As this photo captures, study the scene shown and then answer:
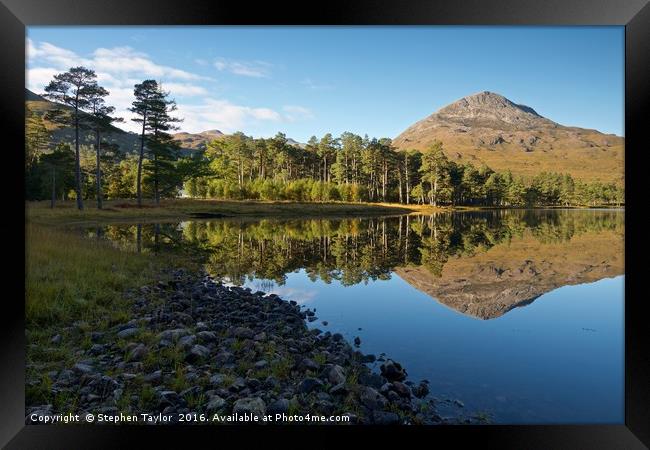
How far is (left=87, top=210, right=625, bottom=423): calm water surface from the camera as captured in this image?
490 centimetres

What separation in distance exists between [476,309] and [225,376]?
21.0 ft

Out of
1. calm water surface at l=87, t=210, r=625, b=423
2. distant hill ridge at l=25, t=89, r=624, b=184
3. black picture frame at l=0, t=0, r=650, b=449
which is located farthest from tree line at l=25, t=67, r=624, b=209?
black picture frame at l=0, t=0, r=650, b=449

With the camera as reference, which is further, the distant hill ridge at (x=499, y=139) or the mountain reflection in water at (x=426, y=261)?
the distant hill ridge at (x=499, y=139)

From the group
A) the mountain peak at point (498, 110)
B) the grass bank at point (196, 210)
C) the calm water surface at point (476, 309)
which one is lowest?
the calm water surface at point (476, 309)

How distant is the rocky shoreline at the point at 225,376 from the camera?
3754mm

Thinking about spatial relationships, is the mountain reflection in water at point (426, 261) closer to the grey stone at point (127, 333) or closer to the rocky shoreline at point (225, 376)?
the rocky shoreline at point (225, 376)

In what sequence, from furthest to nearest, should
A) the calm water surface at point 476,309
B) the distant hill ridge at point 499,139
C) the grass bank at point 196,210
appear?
1. the distant hill ridge at point 499,139
2. the grass bank at point 196,210
3. the calm water surface at point 476,309

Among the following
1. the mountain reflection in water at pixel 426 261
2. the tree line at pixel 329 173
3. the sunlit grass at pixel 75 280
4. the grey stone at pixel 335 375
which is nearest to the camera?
the grey stone at pixel 335 375

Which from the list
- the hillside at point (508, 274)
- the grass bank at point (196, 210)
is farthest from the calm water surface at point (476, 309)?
the grass bank at point (196, 210)

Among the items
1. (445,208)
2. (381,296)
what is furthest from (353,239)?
(445,208)

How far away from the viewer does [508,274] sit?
42.0 ft

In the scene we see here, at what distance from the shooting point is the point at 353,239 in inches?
821

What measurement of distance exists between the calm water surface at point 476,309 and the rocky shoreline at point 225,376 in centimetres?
82
